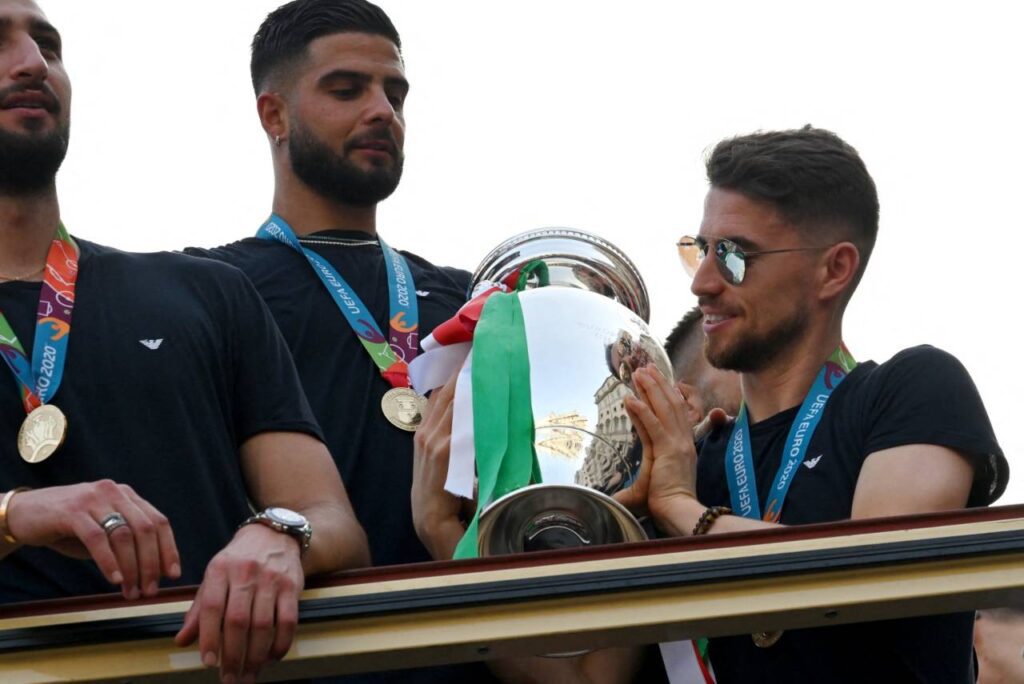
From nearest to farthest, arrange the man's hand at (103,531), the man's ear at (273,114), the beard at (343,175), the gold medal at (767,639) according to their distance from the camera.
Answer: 1. the man's hand at (103,531)
2. the gold medal at (767,639)
3. the beard at (343,175)
4. the man's ear at (273,114)

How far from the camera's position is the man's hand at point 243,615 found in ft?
11.5

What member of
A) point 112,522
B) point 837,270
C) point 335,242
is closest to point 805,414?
point 837,270

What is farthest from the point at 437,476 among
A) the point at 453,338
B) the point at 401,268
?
the point at 401,268

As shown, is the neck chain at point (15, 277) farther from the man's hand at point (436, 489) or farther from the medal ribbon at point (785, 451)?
the medal ribbon at point (785, 451)

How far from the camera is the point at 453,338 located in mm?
5062

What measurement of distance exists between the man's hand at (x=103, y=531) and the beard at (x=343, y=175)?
2.41m

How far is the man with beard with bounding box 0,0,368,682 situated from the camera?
401 centimetres

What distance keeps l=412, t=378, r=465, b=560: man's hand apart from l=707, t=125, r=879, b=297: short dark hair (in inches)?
41.4

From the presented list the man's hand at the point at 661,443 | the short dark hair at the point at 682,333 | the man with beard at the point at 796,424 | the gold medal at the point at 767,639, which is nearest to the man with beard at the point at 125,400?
the man with beard at the point at 796,424

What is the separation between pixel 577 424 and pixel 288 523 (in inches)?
39.2

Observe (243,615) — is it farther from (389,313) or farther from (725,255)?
(389,313)

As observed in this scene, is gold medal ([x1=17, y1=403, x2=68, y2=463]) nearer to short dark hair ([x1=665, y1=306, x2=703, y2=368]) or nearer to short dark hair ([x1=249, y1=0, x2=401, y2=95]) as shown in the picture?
short dark hair ([x1=249, y1=0, x2=401, y2=95])

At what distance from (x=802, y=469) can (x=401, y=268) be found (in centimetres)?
171

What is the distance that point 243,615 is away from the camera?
139 inches
